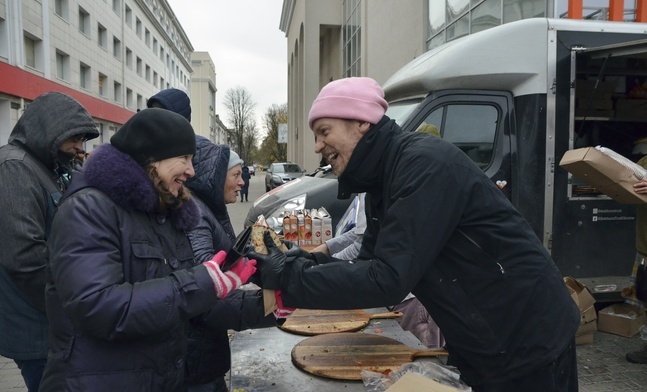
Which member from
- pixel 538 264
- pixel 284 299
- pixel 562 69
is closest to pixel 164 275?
pixel 284 299

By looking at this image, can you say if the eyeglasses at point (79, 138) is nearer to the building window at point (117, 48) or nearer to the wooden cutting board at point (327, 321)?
the wooden cutting board at point (327, 321)

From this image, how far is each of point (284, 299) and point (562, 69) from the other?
14.1ft

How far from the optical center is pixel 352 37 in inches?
950

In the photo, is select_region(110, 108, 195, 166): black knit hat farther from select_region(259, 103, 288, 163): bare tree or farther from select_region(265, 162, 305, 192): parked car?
select_region(259, 103, 288, 163): bare tree

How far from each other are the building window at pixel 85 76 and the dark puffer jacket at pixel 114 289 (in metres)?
28.3

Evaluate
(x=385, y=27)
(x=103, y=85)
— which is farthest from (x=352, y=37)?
(x=103, y=85)

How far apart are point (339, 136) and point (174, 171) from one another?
2.09ft

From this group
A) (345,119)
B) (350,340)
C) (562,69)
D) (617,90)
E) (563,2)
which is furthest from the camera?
(563,2)

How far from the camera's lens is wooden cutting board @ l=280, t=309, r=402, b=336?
2832mm

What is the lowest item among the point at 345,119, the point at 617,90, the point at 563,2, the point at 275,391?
the point at 275,391

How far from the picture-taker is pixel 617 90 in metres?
5.95

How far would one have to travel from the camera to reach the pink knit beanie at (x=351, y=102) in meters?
1.89

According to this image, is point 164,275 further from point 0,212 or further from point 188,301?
point 0,212

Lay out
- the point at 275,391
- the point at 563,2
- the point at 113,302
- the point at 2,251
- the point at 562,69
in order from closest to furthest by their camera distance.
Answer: the point at 113,302 → the point at 275,391 → the point at 2,251 → the point at 562,69 → the point at 563,2
